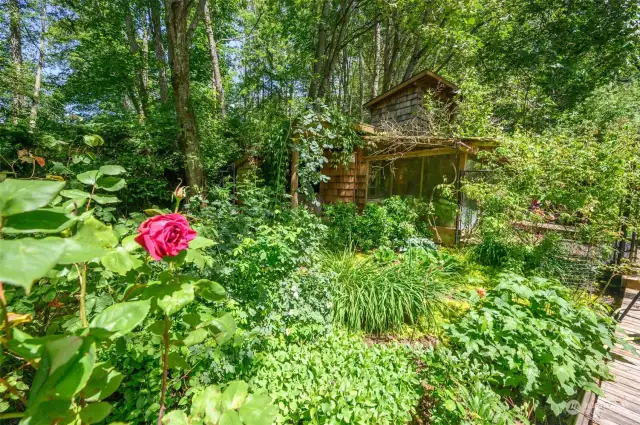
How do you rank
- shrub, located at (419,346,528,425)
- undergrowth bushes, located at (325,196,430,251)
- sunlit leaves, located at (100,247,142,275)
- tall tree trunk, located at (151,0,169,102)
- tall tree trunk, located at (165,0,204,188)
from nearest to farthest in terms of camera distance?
sunlit leaves, located at (100,247,142,275) < shrub, located at (419,346,528,425) < tall tree trunk, located at (165,0,204,188) < undergrowth bushes, located at (325,196,430,251) < tall tree trunk, located at (151,0,169,102)

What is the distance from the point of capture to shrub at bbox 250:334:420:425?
164cm

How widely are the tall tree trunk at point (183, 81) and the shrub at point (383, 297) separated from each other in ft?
11.7

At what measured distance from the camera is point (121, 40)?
1075 centimetres

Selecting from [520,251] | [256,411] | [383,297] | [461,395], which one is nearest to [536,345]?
[461,395]

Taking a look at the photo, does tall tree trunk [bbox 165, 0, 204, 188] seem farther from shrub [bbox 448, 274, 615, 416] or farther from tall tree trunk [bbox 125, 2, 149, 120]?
tall tree trunk [bbox 125, 2, 149, 120]

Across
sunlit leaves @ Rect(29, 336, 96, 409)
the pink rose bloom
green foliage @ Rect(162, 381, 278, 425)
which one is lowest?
green foliage @ Rect(162, 381, 278, 425)

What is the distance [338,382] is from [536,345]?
1356 mm

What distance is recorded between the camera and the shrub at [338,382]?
164cm

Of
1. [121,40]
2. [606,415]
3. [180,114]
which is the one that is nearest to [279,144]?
[180,114]

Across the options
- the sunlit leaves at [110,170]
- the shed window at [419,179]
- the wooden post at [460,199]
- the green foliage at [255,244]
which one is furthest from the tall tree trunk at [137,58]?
the sunlit leaves at [110,170]

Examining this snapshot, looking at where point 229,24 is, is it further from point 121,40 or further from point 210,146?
point 210,146

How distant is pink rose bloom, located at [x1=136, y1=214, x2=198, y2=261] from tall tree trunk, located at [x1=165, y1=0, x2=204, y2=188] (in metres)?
4.84

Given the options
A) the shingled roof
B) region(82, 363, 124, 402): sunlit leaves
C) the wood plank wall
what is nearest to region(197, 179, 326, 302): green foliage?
region(82, 363, 124, 402): sunlit leaves

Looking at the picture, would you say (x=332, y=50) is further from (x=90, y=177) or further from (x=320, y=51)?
(x=90, y=177)
